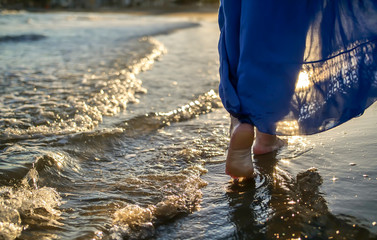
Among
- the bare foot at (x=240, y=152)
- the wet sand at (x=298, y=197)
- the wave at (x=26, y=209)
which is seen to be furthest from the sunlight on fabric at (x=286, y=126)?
the wave at (x=26, y=209)

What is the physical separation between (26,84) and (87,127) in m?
1.66

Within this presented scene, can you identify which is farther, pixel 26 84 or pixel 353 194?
pixel 26 84

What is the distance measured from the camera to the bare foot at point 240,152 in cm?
195

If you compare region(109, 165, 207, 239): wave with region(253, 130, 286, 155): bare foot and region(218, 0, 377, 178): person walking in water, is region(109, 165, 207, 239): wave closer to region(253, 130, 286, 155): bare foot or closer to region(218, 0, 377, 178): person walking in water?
region(218, 0, 377, 178): person walking in water

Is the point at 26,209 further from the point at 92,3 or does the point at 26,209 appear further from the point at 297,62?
the point at 92,3

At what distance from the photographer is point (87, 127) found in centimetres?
293

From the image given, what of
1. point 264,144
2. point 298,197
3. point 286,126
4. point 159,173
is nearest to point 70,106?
point 159,173

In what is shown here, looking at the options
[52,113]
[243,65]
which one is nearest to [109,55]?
[52,113]

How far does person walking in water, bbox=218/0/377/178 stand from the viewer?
6.10ft

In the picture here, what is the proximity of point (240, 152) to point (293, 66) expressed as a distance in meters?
0.45

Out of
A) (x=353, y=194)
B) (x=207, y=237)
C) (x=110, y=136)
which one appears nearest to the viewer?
(x=207, y=237)

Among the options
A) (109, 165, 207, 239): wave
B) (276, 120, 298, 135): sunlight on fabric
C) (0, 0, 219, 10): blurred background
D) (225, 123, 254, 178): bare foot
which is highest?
(0, 0, 219, 10): blurred background

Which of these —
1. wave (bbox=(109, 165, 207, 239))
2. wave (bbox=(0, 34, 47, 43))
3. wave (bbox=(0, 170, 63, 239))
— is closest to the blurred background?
wave (bbox=(0, 34, 47, 43))

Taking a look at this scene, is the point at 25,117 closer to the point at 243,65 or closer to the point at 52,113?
the point at 52,113
